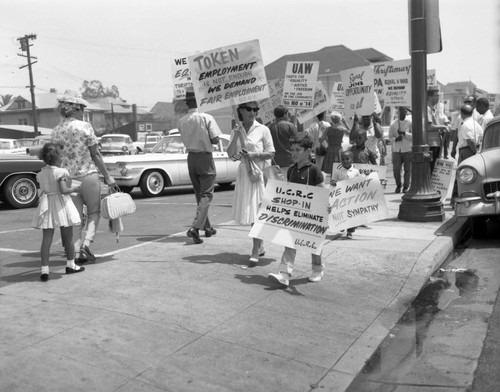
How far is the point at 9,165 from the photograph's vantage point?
12008mm

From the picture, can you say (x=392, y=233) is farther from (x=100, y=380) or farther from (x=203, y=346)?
(x=100, y=380)

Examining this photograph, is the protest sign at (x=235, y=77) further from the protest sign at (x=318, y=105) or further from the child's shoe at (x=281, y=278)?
the protest sign at (x=318, y=105)

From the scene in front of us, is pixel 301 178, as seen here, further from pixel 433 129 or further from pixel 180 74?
pixel 180 74

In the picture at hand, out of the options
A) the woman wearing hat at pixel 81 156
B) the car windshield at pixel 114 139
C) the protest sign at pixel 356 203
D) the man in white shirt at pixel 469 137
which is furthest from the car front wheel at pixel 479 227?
the car windshield at pixel 114 139

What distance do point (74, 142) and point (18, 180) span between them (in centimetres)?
657

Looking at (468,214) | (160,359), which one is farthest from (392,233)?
(160,359)

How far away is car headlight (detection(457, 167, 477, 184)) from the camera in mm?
8062

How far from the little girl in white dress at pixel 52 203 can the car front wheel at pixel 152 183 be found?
8062mm

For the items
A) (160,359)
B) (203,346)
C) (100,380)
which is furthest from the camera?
(203,346)

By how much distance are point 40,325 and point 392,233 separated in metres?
5.17

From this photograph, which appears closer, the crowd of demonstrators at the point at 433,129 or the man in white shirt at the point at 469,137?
the man in white shirt at the point at 469,137

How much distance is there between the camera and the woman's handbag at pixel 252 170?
21.4ft

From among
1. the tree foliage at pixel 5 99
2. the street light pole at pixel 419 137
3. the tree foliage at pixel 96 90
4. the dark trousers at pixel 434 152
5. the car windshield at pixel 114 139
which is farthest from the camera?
the tree foliage at pixel 96 90

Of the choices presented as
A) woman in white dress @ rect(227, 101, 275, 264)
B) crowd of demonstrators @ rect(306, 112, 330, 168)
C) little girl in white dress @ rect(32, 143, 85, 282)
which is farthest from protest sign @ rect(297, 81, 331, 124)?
little girl in white dress @ rect(32, 143, 85, 282)
